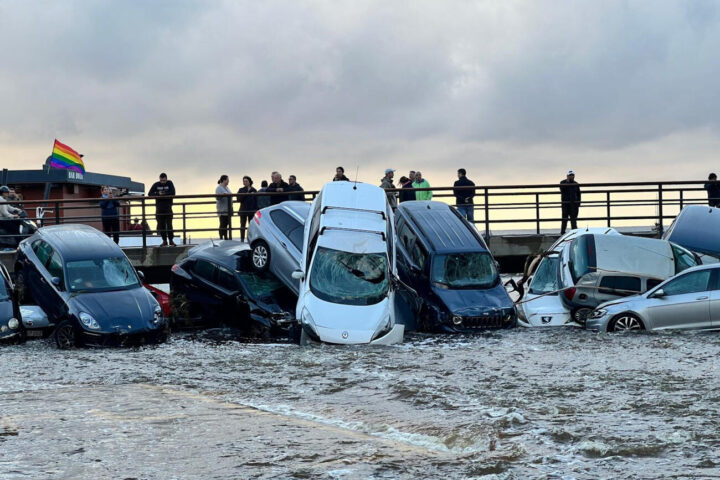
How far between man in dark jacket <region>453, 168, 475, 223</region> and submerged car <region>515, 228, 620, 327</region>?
501cm

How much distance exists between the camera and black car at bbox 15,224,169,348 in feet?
56.9

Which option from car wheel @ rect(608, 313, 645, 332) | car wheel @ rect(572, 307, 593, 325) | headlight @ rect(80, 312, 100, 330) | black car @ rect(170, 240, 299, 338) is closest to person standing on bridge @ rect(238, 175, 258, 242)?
black car @ rect(170, 240, 299, 338)

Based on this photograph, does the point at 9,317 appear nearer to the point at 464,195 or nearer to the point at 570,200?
the point at 464,195

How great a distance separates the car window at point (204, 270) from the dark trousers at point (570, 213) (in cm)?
1003

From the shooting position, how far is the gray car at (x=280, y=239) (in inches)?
776

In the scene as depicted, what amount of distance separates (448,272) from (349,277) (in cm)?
255

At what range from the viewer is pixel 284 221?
A: 810 inches

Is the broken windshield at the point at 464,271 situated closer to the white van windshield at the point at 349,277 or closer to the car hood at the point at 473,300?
the car hood at the point at 473,300

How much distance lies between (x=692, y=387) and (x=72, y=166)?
27923 mm

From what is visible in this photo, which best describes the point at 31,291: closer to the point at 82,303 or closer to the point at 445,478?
the point at 82,303

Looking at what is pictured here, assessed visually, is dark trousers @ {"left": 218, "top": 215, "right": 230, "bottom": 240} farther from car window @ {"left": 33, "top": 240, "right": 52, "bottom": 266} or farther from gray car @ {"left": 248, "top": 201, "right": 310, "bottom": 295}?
car window @ {"left": 33, "top": 240, "right": 52, "bottom": 266}

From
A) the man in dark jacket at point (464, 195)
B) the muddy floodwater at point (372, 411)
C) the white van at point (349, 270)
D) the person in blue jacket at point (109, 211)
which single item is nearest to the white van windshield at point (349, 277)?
the white van at point (349, 270)

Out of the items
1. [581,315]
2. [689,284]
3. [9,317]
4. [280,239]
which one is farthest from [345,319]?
[9,317]

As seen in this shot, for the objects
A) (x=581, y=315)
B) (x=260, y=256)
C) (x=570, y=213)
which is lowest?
(x=581, y=315)
